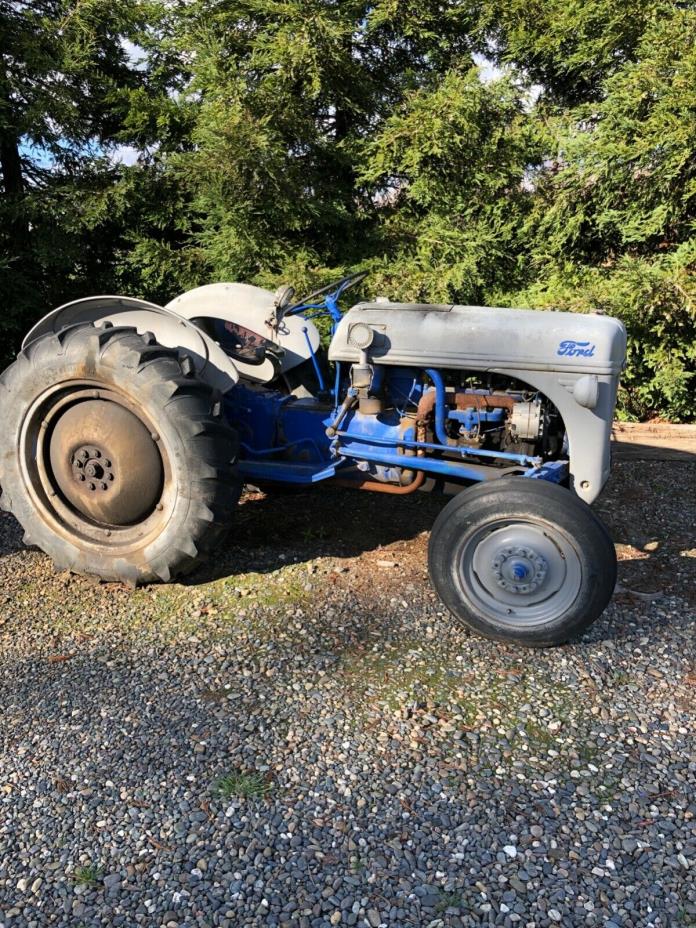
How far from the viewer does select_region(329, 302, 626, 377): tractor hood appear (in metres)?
3.14

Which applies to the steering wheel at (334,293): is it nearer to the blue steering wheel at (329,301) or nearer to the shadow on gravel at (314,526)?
the blue steering wheel at (329,301)

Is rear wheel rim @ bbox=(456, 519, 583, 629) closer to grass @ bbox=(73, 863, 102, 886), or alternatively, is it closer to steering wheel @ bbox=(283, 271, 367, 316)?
steering wheel @ bbox=(283, 271, 367, 316)

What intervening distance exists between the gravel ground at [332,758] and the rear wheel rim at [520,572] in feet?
0.56

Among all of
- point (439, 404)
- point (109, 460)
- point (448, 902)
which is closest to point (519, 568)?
point (439, 404)

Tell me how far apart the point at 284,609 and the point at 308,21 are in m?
5.18

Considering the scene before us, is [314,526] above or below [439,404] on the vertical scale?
below

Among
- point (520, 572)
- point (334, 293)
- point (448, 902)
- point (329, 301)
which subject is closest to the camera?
point (448, 902)

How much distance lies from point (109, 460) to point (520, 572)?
200 cm

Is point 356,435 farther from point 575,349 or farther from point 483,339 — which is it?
point 575,349

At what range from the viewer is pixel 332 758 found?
7.66ft

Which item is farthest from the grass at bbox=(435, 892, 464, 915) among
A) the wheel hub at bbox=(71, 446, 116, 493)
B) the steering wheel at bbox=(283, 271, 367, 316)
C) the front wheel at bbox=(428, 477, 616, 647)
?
the steering wheel at bbox=(283, 271, 367, 316)

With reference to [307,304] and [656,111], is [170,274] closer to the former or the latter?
[307,304]

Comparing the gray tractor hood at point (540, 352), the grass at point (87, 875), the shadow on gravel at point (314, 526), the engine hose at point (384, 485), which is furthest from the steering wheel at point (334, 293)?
the grass at point (87, 875)

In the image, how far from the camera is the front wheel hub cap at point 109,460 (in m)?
3.40
